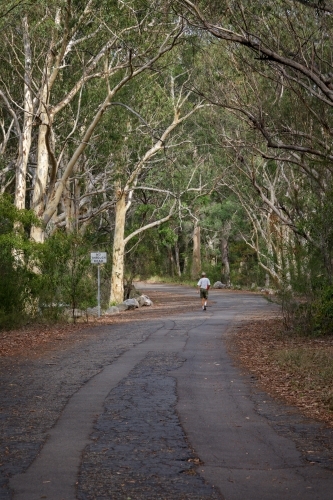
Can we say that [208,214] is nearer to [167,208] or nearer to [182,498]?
[167,208]

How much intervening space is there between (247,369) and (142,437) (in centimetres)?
682

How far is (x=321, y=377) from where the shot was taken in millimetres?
13766

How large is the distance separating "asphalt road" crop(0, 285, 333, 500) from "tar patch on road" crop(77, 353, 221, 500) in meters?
0.01

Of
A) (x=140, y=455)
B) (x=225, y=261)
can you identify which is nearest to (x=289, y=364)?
(x=140, y=455)

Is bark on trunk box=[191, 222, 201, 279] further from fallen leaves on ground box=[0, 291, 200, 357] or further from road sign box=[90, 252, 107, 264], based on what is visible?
road sign box=[90, 252, 107, 264]

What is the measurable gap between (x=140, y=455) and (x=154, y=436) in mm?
965

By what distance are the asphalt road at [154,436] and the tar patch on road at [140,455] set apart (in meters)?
0.01

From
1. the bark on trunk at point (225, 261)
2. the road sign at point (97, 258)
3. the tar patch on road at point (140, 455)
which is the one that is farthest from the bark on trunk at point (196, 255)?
the tar patch on road at point (140, 455)

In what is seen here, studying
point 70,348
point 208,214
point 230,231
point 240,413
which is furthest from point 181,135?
point 240,413

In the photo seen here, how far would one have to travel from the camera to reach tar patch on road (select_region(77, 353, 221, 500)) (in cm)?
659

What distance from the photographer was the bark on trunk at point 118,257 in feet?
132

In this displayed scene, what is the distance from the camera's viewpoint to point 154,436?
8852mm

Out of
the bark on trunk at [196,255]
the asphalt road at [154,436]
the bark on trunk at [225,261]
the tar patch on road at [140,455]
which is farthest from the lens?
the bark on trunk at [196,255]

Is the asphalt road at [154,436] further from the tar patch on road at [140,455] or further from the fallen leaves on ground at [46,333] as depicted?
the fallen leaves on ground at [46,333]
